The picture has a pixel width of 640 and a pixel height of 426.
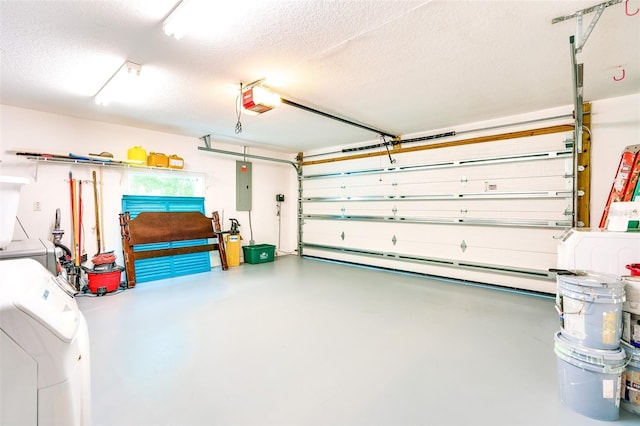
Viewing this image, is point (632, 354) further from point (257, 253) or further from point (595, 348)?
point (257, 253)

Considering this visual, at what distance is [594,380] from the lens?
1.74 metres

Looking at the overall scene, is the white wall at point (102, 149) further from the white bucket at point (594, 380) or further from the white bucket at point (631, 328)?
the white bucket at point (594, 380)

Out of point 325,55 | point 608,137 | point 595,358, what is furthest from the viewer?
point 608,137

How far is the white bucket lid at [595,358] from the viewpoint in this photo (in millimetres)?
1705

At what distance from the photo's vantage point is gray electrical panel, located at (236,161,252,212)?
6520mm

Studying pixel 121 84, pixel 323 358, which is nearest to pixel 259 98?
pixel 121 84

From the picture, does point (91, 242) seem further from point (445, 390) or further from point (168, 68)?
point (445, 390)

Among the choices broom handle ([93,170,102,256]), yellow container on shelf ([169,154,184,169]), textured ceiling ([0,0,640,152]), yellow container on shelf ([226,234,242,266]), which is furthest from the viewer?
yellow container on shelf ([226,234,242,266])

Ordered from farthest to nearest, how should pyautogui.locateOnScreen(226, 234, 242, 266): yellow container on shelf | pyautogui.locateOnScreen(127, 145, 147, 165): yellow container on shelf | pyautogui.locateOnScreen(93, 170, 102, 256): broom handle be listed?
1. pyautogui.locateOnScreen(226, 234, 242, 266): yellow container on shelf
2. pyautogui.locateOnScreen(127, 145, 147, 165): yellow container on shelf
3. pyautogui.locateOnScreen(93, 170, 102, 256): broom handle

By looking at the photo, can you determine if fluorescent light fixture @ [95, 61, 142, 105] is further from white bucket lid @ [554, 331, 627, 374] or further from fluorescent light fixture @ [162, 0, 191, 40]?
white bucket lid @ [554, 331, 627, 374]

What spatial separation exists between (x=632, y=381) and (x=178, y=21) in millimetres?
3729

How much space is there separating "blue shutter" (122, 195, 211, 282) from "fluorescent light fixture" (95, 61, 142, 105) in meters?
2.00

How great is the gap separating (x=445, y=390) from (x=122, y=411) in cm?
210

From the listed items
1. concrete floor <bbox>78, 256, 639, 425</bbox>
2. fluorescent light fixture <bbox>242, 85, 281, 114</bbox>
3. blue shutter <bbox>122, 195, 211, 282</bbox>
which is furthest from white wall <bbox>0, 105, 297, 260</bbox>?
fluorescent light fixture <bbox>242, 85, 281, 114</bbox>
